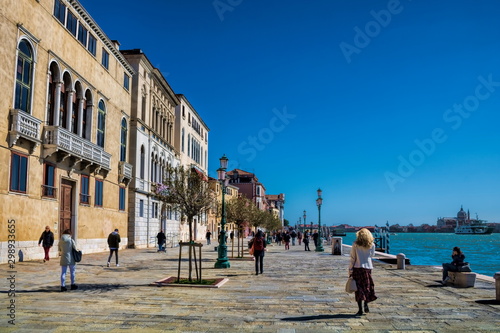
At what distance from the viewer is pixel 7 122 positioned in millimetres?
18141

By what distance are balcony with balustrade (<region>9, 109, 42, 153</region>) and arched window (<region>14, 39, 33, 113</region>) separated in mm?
478

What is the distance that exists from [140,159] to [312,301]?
27.4m

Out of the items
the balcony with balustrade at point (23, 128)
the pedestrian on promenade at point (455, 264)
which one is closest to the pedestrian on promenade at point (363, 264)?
the pedestrian on promenade at point (455, 264)

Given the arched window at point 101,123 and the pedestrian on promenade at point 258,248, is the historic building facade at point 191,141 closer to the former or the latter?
the arched window at point 101,123

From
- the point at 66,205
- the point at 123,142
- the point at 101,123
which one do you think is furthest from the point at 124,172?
the point at 66,205

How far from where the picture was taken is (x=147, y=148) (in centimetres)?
3769

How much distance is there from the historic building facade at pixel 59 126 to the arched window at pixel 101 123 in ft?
0.20

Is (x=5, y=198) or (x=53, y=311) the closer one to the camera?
(x=53, y=311)

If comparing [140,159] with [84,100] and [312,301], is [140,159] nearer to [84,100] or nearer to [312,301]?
[84,100]

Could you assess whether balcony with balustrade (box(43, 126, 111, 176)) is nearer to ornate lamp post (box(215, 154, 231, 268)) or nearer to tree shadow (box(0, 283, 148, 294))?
ornate lamp post (box(215, 154, 231, 268))

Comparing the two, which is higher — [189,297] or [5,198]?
[5,198]

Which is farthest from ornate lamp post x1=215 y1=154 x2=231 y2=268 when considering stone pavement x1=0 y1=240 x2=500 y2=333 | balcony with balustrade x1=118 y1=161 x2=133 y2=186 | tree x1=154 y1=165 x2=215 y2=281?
balcony with balustrade x1=118 y1=161 x2=133 y2=186

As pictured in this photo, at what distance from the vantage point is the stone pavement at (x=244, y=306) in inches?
316

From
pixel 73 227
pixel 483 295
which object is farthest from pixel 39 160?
pixel 483 295
